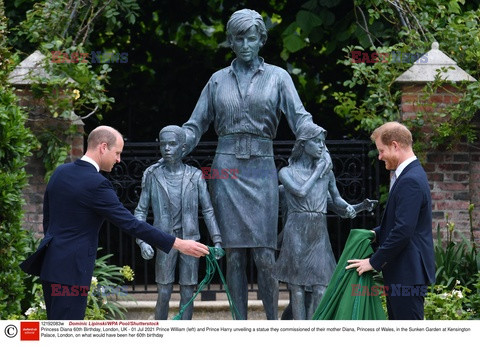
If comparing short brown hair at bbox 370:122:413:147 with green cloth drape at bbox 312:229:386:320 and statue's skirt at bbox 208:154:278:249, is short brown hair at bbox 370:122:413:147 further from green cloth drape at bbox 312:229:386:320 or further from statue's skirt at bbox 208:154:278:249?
statue's skirt at bbox 208:154:278:249

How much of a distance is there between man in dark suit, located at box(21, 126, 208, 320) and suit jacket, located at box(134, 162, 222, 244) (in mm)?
711

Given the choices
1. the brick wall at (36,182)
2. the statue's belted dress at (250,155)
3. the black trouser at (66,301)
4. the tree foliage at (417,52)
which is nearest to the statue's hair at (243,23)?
the statue's belted dress at (250,155)

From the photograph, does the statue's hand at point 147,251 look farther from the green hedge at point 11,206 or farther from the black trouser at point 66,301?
the green hedge at point 11,206

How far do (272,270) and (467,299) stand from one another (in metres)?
2.13

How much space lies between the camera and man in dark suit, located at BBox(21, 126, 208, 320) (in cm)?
616

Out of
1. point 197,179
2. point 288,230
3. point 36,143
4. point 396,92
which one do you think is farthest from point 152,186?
point 396,92

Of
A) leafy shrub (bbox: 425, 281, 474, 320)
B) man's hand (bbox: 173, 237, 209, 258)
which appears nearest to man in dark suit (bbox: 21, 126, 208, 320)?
man's hand (bbox: 173, 237, 209, 258)

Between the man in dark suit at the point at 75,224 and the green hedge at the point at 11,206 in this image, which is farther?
the green hedge at the point at 11,206

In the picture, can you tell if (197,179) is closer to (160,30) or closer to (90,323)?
(90,323)

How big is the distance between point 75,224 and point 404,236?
1.86 meters

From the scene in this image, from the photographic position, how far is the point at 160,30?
1216 cm

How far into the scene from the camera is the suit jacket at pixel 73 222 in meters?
6.16

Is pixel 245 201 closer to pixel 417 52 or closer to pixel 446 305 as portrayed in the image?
pixel 446 305

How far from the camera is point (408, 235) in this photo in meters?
6.01
